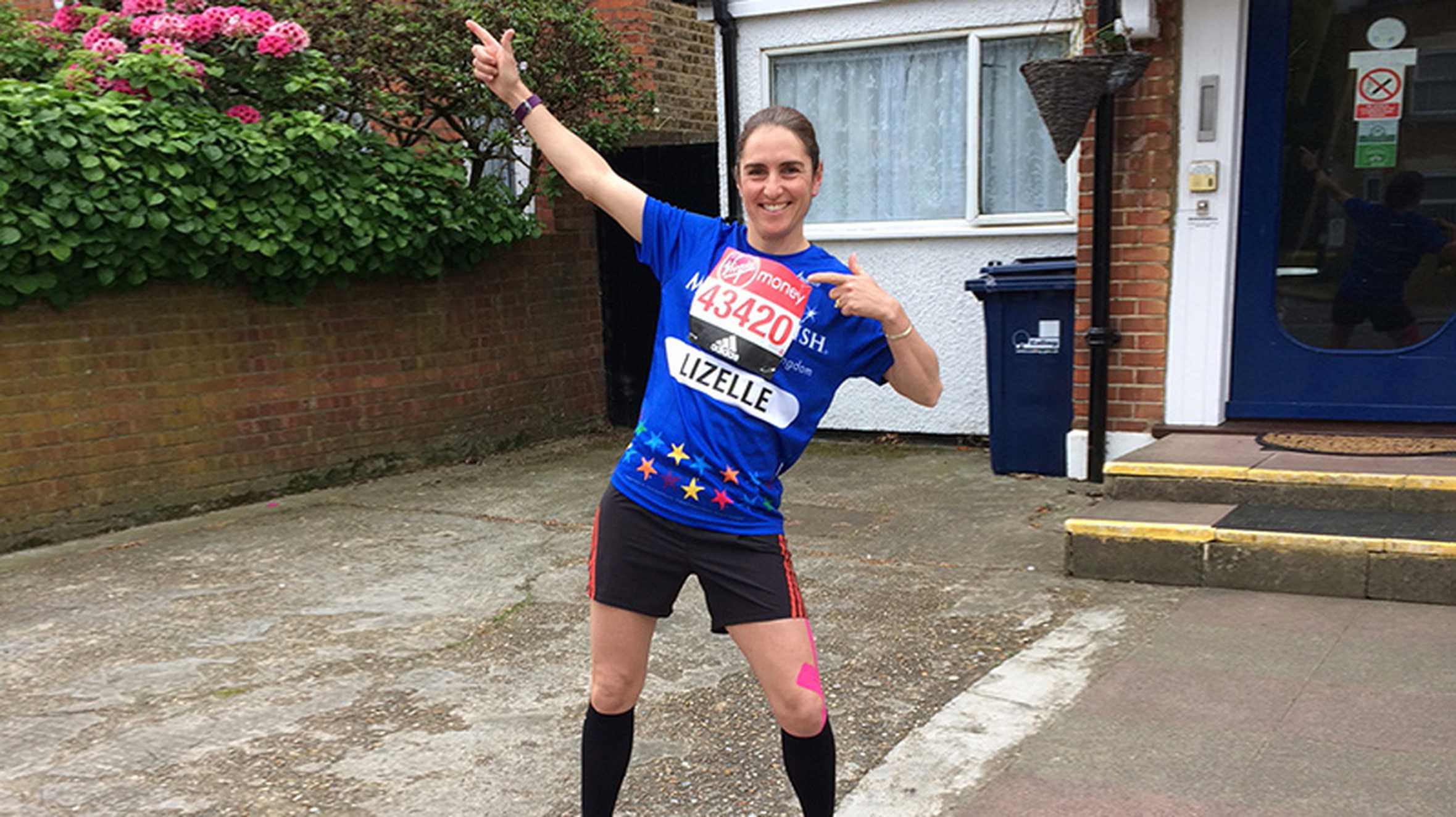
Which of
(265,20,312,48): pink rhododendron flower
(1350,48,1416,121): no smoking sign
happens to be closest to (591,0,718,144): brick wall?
(265,20,312,48): pink rhododendron flower

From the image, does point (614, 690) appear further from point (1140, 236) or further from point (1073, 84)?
point (1140, 236)

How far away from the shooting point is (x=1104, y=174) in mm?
6324

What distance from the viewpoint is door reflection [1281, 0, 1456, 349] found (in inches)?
226

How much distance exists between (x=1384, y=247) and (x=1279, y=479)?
1.50 m

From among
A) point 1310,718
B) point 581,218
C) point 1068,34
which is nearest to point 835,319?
point 1310,718

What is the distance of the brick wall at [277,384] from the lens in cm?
618

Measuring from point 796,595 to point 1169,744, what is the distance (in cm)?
145

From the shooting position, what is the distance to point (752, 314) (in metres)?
2.62

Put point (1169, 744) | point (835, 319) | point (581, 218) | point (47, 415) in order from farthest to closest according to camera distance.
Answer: point (581, 218)
point (47, 415)
point (1169, 744)
point (835, 319)

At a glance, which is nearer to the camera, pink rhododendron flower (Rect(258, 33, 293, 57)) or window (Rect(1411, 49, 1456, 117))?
window (Rect(1411, 49, 1456, 117))

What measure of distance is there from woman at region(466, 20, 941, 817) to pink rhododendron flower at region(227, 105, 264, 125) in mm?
5016

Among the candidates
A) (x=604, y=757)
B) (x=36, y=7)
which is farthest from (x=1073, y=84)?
(x=36, y=7)

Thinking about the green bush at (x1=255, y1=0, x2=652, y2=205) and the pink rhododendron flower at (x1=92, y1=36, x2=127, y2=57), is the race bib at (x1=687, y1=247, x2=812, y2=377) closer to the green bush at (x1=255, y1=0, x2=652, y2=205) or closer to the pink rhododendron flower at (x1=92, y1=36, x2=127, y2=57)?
the pink rhododendron flower at (x1=92, y1=36, x2=127, y2=57)

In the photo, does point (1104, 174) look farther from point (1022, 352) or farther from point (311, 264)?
point (311, 264)
